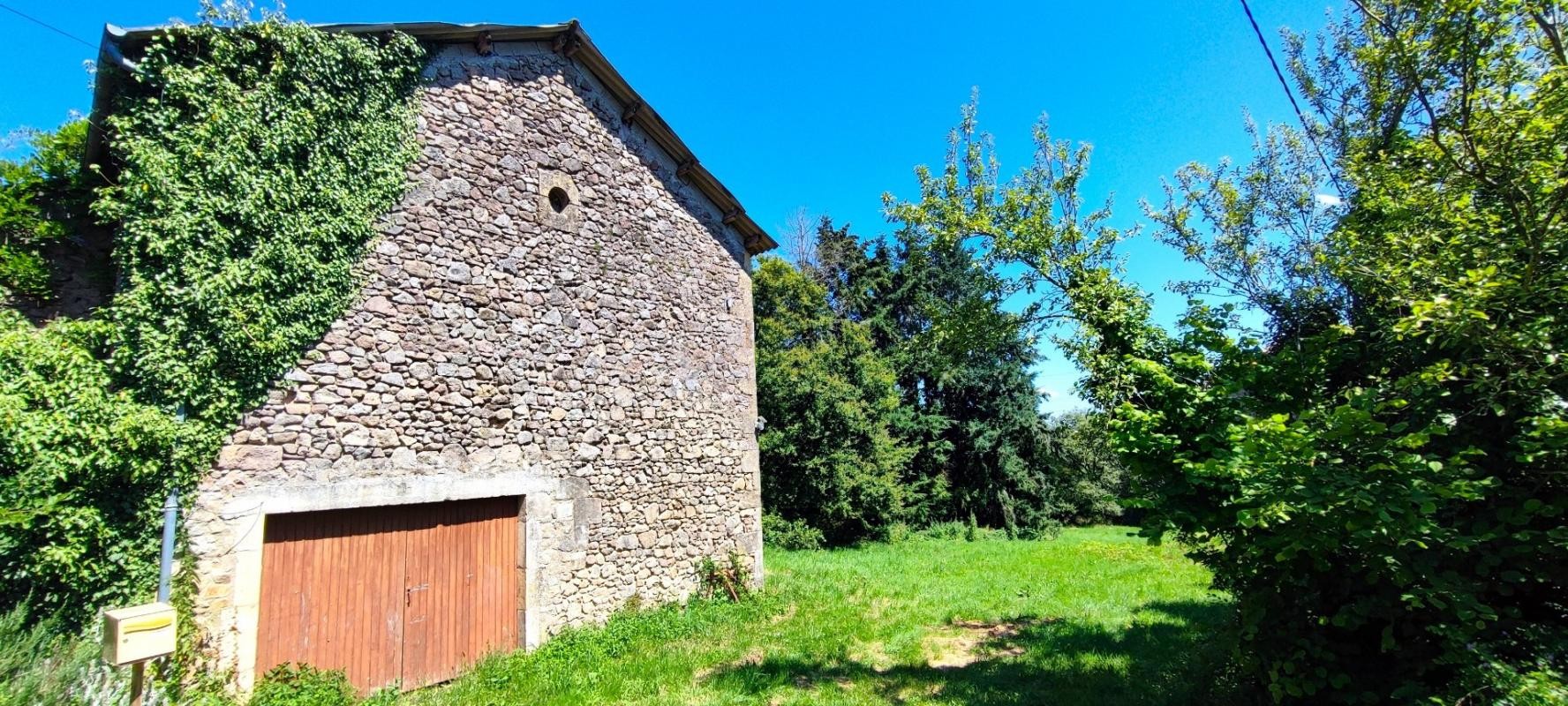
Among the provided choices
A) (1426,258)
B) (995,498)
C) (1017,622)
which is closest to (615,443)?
(1017,622)

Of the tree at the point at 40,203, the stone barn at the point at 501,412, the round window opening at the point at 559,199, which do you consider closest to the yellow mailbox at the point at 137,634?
the stone barn at the point at 501,412

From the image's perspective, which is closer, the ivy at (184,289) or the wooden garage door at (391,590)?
the ivy at (184,289)

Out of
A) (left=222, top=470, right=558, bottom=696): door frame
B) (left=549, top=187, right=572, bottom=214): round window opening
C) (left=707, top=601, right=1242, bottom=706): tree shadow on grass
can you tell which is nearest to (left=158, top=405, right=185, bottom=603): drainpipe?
(left=222, top=470, right=558, bottom=696): door frame

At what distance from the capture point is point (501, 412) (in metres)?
6.98

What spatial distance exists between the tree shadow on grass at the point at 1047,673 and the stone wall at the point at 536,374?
248cm

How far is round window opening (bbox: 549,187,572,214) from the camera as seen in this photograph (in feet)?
26.1

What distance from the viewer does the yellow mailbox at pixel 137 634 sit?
165 inches

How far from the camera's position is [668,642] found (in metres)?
7.53

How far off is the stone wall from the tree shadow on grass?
2.48 meters

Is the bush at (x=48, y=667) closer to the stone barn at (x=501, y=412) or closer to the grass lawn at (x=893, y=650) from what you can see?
the stone barn at (x=501, y=412)

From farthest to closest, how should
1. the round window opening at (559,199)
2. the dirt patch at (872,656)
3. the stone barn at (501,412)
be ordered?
the round window opening at (559,199) → the dirt patch at (872,656) → the stone barn at (501,412)

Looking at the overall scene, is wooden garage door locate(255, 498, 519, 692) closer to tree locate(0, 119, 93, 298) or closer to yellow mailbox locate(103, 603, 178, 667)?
yellow mailbox locate(103, 603, 178, 667)

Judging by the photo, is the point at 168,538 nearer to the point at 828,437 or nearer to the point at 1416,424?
the point at 1416,424

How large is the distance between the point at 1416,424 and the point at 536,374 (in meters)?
7.60
